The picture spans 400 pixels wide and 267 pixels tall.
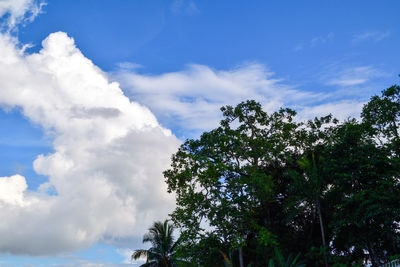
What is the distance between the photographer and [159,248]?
3694 cm

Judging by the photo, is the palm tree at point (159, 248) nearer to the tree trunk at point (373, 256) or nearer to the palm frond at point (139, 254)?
the palm frond at point (139, 254)

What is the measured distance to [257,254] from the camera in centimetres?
2859

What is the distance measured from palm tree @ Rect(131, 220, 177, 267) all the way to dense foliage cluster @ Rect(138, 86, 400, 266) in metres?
9.15

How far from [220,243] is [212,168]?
5.11 meters

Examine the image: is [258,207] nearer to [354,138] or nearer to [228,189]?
[228,189]

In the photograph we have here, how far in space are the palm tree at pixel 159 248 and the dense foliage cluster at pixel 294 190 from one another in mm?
9146

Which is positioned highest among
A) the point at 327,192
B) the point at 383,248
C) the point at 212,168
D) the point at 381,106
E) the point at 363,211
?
the point at 381,106

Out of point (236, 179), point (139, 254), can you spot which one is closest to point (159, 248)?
point (139, 254)

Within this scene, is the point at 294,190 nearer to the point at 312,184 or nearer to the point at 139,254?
the point at 312,184

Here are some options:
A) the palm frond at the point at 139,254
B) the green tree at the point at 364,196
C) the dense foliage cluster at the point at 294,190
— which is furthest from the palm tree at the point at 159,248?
the green tree at the point at 364,196

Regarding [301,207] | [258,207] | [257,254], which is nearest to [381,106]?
[301,207]

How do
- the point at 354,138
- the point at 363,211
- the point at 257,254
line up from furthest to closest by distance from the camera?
1. the point at 257,254
2. the point at 354,138
3. the point at 363,211

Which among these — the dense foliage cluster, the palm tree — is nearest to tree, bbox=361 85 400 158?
the dense foliage cluster

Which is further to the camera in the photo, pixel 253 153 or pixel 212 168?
pixel 253 153
